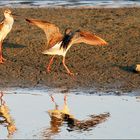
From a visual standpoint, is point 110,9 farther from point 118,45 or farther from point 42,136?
point 42,136

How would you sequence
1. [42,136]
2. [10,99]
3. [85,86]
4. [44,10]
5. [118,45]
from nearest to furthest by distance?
[42,136] → [10,99] → [85,86] → [118,45] → [44,10]

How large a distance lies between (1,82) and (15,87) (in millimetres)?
438

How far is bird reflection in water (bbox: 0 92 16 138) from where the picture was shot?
9258mm

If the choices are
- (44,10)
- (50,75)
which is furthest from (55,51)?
(44,10)

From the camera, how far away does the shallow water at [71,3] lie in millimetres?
19656

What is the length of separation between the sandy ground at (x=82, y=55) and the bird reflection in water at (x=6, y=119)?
1425mm

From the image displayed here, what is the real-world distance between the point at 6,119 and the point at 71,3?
35.0 feet

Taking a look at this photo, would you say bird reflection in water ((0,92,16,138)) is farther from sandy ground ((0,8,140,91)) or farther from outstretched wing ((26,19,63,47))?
outstretched wing ((26,19,63,47))

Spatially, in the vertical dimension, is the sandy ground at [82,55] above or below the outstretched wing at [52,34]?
below

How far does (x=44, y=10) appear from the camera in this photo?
18.5 m

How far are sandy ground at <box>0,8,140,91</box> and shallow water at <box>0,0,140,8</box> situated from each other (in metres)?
1.59

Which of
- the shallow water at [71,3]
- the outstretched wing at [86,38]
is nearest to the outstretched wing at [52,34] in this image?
the outstretched wing at [86,38]

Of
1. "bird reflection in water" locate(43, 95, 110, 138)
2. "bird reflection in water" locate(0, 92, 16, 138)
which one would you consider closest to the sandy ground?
"bird reflection in water" locate(0, 92, 16, 138)

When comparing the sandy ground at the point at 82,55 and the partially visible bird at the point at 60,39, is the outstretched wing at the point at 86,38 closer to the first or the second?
the partially visible bird at the point at 60,39
